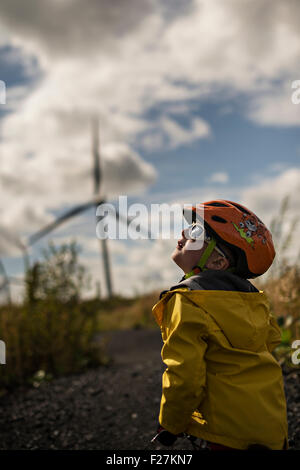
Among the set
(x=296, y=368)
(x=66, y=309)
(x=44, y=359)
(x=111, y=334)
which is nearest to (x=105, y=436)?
(x=296, y=368)

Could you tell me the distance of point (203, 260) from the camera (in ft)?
8.67

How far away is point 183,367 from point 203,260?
0.67 m

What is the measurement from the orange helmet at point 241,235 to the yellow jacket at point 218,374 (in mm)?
222

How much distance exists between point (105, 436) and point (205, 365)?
7.72ft

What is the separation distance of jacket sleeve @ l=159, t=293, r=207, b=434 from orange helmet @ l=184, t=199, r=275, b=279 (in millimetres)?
493

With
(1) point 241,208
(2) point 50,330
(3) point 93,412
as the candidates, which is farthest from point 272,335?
(2) point 50,330

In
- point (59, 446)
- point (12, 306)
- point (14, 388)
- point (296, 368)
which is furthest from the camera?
point (12, 306)

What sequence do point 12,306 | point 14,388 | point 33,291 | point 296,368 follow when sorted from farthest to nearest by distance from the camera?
point 33,291, point 12,306, point 14,388, point 296,368

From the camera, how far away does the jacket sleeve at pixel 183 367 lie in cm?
225

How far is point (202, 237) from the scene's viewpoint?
2676mm

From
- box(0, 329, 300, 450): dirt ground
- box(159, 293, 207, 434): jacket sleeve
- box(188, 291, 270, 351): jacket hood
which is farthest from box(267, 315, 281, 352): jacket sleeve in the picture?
box(0, 329, 300, 450): dirt ground

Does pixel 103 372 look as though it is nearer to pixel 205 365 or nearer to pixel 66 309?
pixel 66 309

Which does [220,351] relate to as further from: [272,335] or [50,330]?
[50,330]

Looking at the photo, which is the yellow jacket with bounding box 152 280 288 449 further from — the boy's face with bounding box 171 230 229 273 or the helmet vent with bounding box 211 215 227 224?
the helmet vent with bounding box 211 215 227 224
